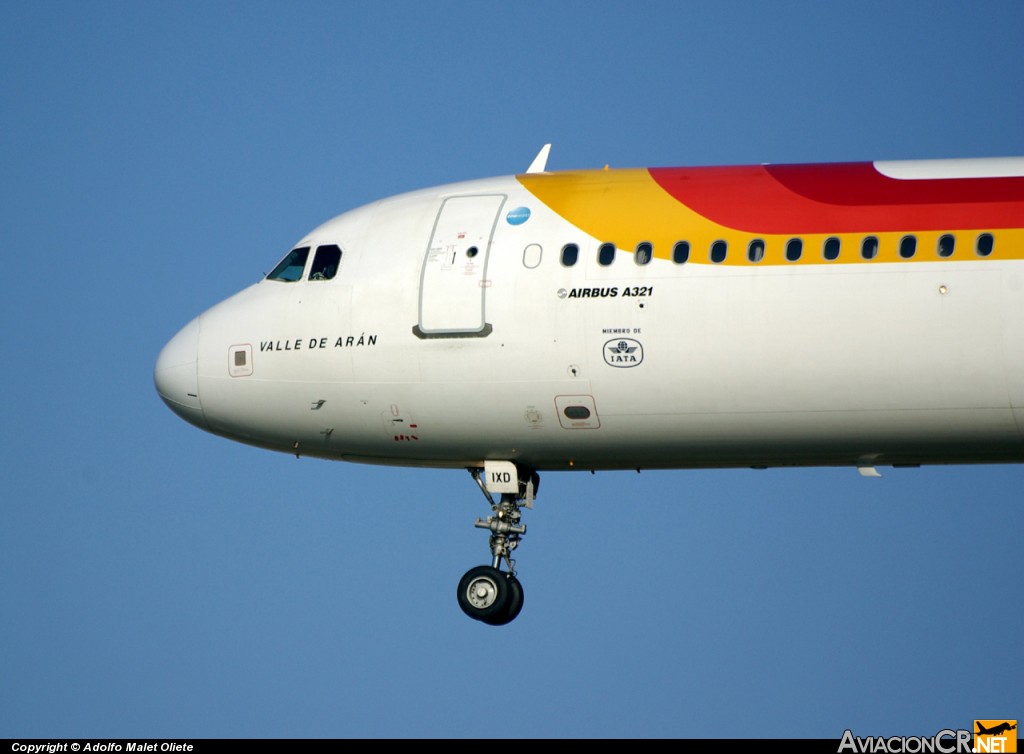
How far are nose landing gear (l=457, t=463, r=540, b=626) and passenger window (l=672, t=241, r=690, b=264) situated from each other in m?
4.41

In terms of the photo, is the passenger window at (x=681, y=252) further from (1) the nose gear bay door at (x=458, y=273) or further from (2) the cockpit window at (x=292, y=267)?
(2) the cockpit window at (x=292, y=267)

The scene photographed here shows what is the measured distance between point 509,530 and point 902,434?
6.53 m

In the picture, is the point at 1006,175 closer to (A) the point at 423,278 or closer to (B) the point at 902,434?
Result: (B) the point at 902,434

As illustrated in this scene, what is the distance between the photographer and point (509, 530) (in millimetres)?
32406

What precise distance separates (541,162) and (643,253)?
394 centimetres

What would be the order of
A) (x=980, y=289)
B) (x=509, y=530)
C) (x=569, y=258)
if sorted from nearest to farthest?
(x=980, y=289), (x=569, y=258), (x=509, y=530)

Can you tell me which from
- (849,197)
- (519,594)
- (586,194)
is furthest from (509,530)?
(849,197)

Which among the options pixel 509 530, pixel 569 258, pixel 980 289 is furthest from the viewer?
pixel 509 530

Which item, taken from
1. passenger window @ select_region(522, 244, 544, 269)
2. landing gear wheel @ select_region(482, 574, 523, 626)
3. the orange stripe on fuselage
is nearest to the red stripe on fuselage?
the orange stripe on fuselage

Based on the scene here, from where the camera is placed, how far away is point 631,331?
29.7 metres

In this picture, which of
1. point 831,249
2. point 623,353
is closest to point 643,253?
point 623,353

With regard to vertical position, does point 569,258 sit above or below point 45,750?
above

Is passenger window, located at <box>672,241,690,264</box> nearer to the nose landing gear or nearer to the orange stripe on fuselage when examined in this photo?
the orange stripe on fuselage

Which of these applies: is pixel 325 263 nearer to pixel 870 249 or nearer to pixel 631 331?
pixel 631 331
